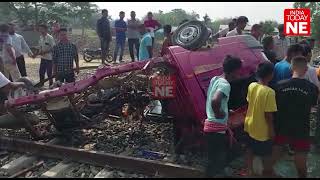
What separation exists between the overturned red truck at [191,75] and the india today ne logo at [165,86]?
0.11 metres

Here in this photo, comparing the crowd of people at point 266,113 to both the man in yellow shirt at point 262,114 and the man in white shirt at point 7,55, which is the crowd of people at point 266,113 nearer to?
the man in yellow shirt at point 262,114

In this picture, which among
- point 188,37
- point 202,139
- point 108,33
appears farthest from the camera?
point 108,33

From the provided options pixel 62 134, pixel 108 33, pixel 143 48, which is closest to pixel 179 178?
pixel 62 134

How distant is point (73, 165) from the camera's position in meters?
5.79

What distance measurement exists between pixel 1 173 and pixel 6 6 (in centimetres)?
3788

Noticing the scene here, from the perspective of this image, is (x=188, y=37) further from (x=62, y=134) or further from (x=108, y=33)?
(x=108, y=33)

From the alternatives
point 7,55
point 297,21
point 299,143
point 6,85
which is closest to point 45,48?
→ point 7,55

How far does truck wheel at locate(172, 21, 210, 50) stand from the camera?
20.5 feet

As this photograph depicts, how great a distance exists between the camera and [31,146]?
20.6ft

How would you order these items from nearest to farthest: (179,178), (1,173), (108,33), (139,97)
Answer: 1. (179,178)
2. (1,173)
3. (139,97)
4. (108,33)

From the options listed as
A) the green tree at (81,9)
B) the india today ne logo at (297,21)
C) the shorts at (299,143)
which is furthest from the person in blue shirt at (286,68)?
the green tree at (81,9)

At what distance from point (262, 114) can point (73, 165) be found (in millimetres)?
2643

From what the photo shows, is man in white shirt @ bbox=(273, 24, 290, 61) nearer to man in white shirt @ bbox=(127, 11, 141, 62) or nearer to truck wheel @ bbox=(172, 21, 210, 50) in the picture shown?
truck wheel @ bbox=(172, 21, 210, 50)

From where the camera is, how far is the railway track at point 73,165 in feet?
17.4
